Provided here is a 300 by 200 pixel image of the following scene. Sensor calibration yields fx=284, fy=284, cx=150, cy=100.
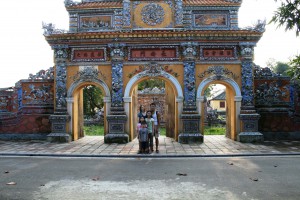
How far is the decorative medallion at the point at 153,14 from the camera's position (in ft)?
44.1

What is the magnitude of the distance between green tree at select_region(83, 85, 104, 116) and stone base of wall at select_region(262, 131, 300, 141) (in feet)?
66.0

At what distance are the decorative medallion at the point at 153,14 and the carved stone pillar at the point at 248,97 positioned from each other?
394cm

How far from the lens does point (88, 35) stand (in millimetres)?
12750

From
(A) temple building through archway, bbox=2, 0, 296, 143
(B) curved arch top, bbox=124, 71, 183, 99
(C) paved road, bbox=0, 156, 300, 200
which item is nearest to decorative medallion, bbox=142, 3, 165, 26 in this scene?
(A) temple building through archway, bbox=2, 0, 296, 143

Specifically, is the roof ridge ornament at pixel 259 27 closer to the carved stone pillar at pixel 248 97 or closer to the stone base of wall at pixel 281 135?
the carved stone pillar at pixel 248 97

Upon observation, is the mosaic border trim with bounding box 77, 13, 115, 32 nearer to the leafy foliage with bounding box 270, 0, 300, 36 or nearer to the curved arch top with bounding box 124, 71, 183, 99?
the curved arch top with bounding box 124, 71, 183, 99

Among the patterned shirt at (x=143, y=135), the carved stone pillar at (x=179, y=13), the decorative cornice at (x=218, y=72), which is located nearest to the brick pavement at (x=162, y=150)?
the patterned shirt at (x=143, y=135)

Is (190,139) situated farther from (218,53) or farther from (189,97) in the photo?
(218,53)

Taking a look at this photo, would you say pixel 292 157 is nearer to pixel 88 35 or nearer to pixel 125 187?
pixel 125 187

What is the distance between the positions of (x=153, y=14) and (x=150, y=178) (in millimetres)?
9006

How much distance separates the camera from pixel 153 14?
13.4m

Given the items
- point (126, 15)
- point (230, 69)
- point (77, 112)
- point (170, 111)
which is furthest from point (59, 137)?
point (230, 69)

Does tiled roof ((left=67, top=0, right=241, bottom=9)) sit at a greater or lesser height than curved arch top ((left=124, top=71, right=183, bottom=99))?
greater

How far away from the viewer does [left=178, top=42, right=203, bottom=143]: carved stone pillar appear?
12.5 m
